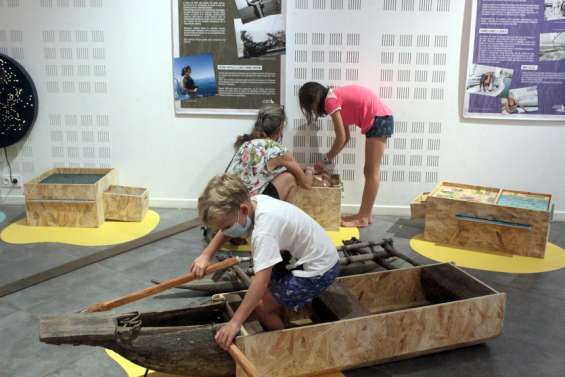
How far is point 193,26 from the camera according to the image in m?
4.59

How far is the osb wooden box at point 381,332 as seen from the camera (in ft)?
7.70

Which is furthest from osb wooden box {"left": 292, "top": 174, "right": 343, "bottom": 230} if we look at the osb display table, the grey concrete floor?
the osb display table

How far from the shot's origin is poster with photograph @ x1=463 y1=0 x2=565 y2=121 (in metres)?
4.39

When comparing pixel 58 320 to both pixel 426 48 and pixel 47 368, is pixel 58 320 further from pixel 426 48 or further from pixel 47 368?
pixel 426 48

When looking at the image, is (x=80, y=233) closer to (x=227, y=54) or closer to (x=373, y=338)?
(x=227, y=54)

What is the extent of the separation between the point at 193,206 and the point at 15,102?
69.7 inches

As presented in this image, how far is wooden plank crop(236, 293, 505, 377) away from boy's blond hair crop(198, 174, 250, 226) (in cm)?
51

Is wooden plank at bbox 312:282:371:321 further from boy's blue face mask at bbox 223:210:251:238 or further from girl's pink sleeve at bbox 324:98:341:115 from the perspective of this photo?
girl's pink sleeve at bbox 324:98:341:115

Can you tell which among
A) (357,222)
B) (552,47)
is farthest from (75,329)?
(552,47)

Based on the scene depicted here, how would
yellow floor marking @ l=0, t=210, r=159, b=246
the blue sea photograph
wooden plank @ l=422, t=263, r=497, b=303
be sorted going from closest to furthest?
wooden plank @ l=422, t=263, r=497, b=303 < yellow floor marking @ l=0, t=210, r=159, b=246 < the blue sea photograph

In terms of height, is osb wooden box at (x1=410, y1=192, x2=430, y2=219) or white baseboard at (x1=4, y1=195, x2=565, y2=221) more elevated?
osb wooden box at (x1=410, y1=192, x2=430, y2=219)

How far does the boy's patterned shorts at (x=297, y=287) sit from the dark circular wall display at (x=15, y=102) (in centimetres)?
330

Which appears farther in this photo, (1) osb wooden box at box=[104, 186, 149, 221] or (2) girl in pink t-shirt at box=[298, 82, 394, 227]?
(1) osb wooden box at box=[104, 186, 149, 221]

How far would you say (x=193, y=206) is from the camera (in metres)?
4.99
